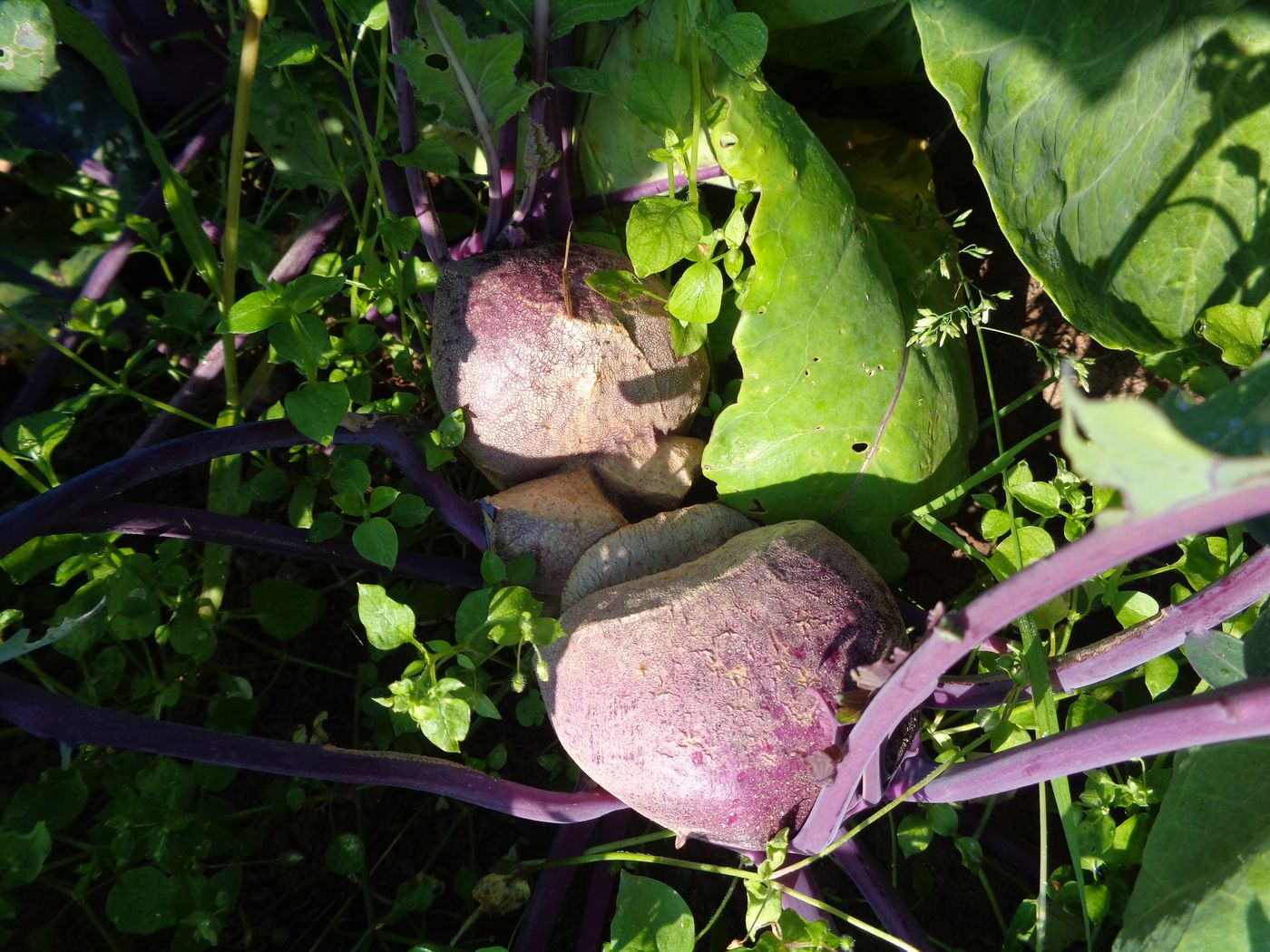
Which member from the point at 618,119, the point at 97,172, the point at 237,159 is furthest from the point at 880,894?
the point at 97,172

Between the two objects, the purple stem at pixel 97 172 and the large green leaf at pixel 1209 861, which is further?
the purple stem at pixel 97 172

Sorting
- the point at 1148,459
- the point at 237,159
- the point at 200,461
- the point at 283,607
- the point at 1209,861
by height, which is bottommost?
the point at 283,607

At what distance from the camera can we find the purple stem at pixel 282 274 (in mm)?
1709

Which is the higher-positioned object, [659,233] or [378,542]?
[659,233]

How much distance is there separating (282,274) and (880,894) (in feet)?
4.85

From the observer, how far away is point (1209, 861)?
1.18 metres

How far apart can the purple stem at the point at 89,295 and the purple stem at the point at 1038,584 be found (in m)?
1.61

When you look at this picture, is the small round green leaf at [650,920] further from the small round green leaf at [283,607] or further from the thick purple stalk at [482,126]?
the thick purple stalk at [482,126]

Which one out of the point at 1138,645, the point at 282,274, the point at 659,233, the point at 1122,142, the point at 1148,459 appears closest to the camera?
the point at 1148,459

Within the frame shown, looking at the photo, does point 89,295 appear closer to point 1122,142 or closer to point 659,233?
point 659,233

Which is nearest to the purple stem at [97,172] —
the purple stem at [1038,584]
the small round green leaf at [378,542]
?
the small round green leaf at [378,542]

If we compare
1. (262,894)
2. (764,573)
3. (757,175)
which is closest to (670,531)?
(764,573)

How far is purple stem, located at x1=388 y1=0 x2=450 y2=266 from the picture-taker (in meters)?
1.33

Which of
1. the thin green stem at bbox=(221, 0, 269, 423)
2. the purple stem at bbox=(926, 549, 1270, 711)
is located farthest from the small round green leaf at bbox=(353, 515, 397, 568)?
the purple stem at bbox=(926, 549, 1270, 711)
